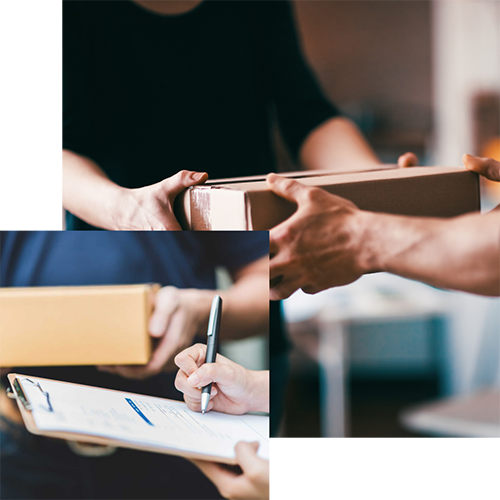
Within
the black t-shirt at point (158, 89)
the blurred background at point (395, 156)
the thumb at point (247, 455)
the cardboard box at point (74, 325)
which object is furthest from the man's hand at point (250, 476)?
the blurred background at point (395, 156)

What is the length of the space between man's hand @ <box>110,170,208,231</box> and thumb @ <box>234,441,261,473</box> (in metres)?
0.16

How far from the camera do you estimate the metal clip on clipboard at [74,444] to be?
351 millimetres

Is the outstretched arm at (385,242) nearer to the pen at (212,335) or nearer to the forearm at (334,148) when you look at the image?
the pen at (212,335)

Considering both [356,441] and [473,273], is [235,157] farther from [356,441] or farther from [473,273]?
[356,441]

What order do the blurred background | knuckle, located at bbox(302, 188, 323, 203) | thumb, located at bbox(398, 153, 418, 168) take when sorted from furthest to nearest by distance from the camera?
the blurred background
thumb, located at bbox(398, 153, 418, 168)
knuckle, located at bbox(302, 188, 323, 203)

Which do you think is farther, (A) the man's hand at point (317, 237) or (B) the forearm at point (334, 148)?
(B) the forearm at point (334, 148)

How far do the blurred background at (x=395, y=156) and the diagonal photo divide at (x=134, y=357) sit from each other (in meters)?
1.71

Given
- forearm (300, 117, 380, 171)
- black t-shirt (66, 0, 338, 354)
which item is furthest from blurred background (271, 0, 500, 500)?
black t-shirt (66, 0, 338, 354)

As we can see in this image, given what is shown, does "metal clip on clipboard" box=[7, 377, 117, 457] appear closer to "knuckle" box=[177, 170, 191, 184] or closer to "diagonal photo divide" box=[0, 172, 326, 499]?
"diagonal photo divide" box=[0, 172, 326, 499]

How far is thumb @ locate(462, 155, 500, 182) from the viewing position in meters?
0.40

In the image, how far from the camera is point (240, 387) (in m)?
0.37

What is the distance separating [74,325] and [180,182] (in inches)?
4.8

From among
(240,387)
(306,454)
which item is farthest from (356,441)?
(240,387)

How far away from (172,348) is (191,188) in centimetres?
11
